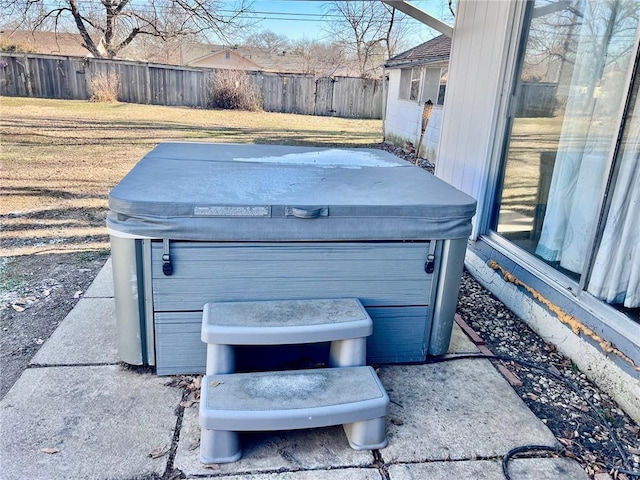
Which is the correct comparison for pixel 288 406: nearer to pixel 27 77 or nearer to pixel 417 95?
pixel 417 95

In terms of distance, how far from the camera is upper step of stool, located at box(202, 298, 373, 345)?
5.32 feet

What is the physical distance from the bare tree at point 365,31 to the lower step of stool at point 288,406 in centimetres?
2042

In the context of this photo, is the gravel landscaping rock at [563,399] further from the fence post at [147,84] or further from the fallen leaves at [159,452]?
the fence post at [147,84]

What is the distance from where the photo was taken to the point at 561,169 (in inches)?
96.7

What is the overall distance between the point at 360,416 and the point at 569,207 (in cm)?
170

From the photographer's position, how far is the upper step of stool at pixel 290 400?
1.44m

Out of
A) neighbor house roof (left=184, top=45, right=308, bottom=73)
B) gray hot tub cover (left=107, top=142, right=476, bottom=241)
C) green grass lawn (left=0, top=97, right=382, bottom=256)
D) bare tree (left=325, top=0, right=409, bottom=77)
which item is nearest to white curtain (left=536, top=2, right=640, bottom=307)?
gray hot tub cover (left=107, top=142, right=476, bottom=241)

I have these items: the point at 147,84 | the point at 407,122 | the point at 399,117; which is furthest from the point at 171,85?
the point at 407,122

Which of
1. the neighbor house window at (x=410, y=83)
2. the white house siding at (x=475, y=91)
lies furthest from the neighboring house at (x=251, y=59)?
the white house siding at (x=475, y=91)

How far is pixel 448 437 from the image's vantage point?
1.69m

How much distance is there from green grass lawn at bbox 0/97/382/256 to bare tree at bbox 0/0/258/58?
7.55ft

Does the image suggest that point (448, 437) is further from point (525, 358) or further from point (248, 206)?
point (248, 206)

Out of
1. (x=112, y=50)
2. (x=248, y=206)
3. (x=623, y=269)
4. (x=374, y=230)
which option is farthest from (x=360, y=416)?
(x=112, y=50)

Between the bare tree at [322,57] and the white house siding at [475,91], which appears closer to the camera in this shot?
the white house siding at [475,91]
